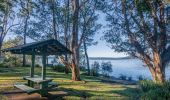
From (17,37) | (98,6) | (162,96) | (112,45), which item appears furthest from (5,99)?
(17,37)

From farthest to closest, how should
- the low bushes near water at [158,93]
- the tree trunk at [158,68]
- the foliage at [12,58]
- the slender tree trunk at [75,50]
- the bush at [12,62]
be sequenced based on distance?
the foliage at [12,58]
the bush at [12,62]
the slender tree trunk at [75,50]
the tree trunk at [158,68]
the low bushes near water at [158,93]

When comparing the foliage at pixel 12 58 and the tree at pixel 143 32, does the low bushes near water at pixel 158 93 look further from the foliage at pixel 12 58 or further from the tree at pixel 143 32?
the foliage at pixel 12 58

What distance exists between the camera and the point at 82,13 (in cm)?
3141

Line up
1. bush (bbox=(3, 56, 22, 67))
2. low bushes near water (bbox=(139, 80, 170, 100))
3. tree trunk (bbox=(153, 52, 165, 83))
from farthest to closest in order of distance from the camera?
bush (bbox=(3, 56, 22, 67)) < tree trunk (bbox=(153, 52, 165, 83)) < low bushes near water (bbox=(139, 80, 170, 100))

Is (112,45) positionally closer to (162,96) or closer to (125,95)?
(125,95)

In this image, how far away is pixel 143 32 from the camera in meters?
22.1

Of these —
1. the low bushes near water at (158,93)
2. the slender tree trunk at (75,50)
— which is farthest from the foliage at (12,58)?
the low bushes near water at (158,93)

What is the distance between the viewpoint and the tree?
839 inches

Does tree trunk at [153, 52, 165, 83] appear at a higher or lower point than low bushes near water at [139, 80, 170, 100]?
higher

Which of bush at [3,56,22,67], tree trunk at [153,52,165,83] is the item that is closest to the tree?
tree trunk at [153,52,165,83]

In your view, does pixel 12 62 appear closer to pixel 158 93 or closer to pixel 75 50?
pixel 75 50

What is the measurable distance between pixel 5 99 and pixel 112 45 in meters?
10.6

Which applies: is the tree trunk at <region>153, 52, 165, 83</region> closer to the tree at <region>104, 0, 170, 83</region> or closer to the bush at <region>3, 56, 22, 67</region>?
the tree at <region>104, 0, 170, 83</region>

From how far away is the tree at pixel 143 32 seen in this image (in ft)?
69.9
